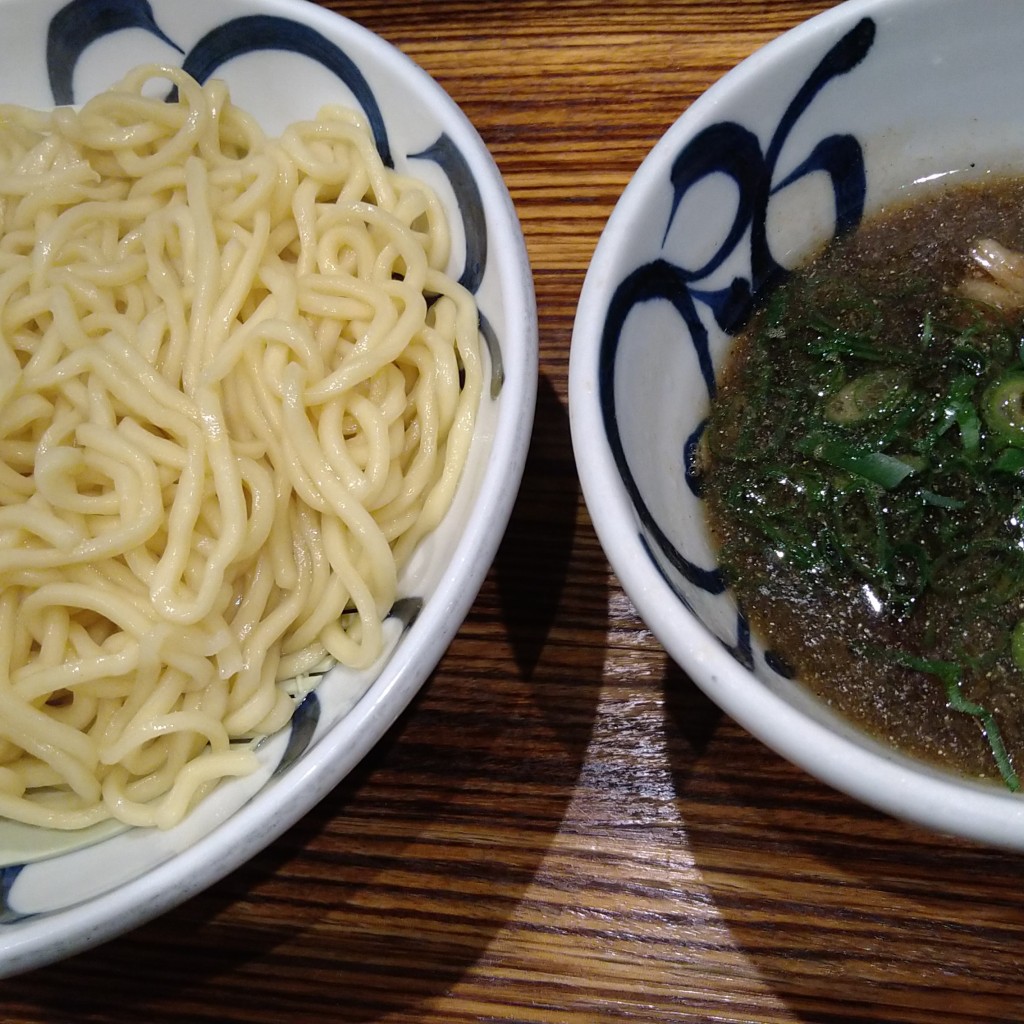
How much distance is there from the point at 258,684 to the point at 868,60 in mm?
1216

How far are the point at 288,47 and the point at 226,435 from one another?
2.36 feet

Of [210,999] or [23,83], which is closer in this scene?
[210,999]

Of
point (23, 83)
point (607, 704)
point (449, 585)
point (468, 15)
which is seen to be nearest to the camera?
point (449, 585)

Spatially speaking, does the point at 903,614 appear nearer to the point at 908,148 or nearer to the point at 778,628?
the point at 778,628

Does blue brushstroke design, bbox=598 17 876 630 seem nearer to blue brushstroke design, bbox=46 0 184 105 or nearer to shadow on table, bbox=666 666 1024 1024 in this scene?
shadow on table, bbox=666 666 1024 1024

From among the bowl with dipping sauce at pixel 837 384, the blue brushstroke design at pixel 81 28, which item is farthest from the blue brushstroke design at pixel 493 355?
the blue brushstroke design at pixel 81 28

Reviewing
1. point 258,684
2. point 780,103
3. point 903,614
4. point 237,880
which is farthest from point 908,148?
point 237,880

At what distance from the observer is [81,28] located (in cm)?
159

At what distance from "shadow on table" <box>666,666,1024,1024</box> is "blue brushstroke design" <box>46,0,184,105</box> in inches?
62.3

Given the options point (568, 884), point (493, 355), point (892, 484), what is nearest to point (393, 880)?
point (568, 884)

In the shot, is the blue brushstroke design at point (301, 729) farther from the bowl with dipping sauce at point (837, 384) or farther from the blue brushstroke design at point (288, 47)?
the blue brushstroke design at point (288, 47)

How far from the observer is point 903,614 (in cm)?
112

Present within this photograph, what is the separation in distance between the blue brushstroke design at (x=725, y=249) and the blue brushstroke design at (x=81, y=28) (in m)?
1.03

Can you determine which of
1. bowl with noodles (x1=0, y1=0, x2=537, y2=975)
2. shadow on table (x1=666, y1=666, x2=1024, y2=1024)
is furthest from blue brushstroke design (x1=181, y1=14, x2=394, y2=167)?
shadow on table (x1=666, y1=666, x2=1024, y2=1024)
